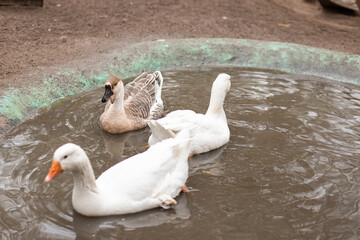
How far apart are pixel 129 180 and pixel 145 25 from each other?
17.2 ft

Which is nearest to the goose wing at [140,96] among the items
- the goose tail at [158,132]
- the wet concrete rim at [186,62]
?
the wet concrete rim at [186,62]

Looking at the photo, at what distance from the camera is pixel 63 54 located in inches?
279

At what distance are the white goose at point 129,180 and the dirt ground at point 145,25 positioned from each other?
3.06 metres

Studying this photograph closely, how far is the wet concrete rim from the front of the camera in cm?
623

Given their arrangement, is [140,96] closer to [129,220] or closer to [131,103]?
[131,103]

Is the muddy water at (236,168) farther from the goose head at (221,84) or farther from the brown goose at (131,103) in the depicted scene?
the goose head at (221,84)

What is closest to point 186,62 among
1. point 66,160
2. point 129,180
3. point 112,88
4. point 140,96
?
point 140,96

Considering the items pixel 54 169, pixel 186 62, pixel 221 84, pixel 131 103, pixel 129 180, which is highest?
pixel 221 84

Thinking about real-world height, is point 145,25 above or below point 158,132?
below

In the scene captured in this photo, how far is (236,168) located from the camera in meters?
4.61

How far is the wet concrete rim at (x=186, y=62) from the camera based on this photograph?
20.4 ft

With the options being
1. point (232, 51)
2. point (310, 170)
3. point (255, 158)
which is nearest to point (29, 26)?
point (232, 51)

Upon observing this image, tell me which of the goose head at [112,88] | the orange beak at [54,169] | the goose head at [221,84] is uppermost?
the goose head at [221,84]

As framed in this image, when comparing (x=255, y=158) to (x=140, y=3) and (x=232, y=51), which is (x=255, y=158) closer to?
(x=232, y=51)
